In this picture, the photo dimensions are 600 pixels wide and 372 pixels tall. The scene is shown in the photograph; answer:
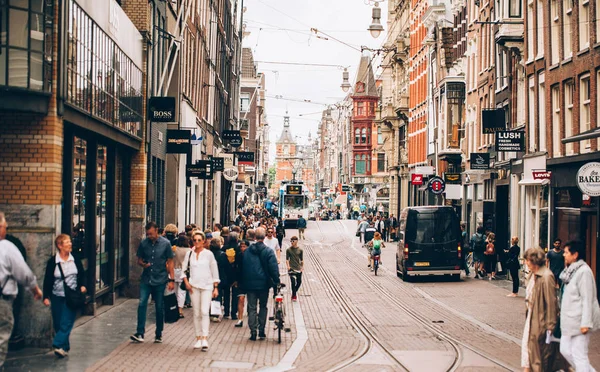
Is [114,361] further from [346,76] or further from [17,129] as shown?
[346,76]

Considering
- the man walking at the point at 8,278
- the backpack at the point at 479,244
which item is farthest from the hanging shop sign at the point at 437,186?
the man walking at the point at 8,278

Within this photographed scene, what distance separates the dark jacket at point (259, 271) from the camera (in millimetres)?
15500

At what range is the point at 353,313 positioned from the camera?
69.0 feet

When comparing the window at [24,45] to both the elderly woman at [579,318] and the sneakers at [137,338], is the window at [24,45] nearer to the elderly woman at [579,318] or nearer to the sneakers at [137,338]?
the sneakers at [137,338]

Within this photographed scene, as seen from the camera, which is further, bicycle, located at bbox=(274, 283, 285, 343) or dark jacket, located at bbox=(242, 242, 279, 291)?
dark jacket, located at bbox=(242, 242, 279, 291)

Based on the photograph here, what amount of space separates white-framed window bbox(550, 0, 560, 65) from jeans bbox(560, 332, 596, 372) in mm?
18900

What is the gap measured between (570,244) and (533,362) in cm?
155

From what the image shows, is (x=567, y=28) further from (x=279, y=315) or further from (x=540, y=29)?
(x=279, y=315)

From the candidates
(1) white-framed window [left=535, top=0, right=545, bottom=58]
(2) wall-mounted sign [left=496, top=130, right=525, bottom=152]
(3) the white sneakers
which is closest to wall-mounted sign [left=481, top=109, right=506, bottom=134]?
(2) wall-mounted sign [left=496, top=130, right=525, bottom=152]

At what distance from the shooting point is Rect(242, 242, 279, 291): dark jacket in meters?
15.5

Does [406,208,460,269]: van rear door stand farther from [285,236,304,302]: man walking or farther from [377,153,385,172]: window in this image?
[377,153,385,172]: window

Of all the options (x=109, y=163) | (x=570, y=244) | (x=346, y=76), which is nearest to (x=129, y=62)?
(x=109, y=163)

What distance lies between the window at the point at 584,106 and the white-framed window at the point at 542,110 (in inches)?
145

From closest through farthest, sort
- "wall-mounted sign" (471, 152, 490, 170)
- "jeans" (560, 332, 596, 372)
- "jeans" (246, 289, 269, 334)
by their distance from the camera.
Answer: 1. "jeans" (560, 332, 596, 372)
2. "jeans" (246, 289, 269, 334)
3. "wall-mounted sign" (471, 152, 490, 170)
